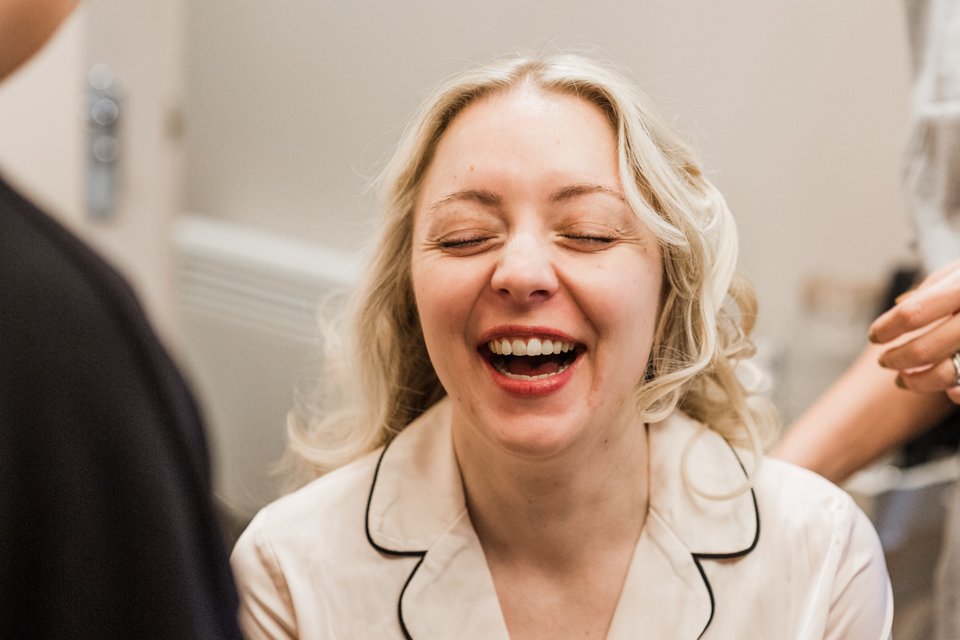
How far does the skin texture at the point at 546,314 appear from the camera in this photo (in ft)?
3.83

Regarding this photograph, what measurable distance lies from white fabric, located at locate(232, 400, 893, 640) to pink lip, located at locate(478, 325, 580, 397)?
0.78 ft

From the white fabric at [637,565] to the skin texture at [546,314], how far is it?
5cm

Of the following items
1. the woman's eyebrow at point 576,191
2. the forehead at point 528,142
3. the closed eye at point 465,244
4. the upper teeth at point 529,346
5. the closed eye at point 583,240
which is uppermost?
the forehead at point 528,142

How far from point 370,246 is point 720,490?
0.54m

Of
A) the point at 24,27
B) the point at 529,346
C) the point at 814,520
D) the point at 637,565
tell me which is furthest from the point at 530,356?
the point at 24,27

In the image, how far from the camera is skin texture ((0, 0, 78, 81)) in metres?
0.72

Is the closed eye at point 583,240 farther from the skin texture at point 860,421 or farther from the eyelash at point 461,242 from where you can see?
the skin texture at point 860,421

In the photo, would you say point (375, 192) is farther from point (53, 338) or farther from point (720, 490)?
point (53, 338)

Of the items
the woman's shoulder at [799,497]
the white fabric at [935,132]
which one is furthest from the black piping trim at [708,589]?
the white fabric at [935,132]

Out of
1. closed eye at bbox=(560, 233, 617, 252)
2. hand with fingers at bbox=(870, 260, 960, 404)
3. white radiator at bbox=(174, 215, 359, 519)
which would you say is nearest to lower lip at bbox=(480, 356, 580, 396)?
closed eye at bbox=(560, 233, 617, 252)

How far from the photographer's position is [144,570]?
0.63m

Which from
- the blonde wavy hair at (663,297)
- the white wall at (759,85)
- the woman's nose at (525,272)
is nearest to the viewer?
the woman's nose at (525,272)

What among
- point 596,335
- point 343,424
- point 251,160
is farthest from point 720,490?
point 251,160

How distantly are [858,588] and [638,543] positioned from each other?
0.26 m
